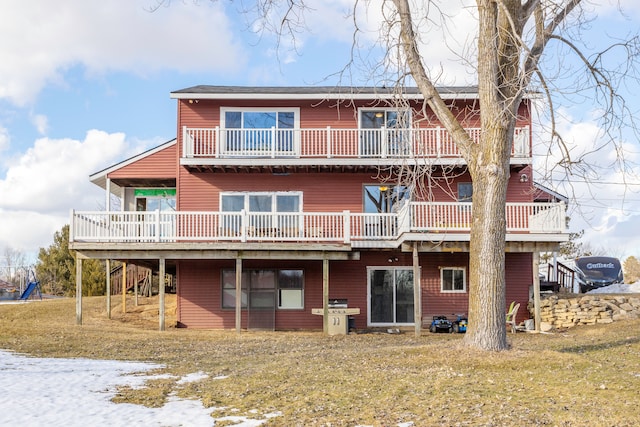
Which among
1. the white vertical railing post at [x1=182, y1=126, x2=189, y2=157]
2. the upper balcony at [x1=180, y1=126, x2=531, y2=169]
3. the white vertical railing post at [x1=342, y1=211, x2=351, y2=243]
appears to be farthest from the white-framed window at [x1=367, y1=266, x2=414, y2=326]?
the white vertical railing post at [x1=182, y1=126, x2=189, y2=157]

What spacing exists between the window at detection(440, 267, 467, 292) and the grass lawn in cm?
520

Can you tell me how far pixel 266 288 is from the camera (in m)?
20.7

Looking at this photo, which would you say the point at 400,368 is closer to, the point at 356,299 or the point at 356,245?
the point at 356,245

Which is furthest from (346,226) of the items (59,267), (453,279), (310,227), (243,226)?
(59,267)

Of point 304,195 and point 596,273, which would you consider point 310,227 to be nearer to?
point 304,195

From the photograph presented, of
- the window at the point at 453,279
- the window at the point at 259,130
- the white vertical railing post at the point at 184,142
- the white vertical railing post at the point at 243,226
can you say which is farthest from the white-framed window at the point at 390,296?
the white vertical railing post at the point at 184,142

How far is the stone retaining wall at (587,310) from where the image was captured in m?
18.6

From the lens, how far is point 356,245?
1892 cm

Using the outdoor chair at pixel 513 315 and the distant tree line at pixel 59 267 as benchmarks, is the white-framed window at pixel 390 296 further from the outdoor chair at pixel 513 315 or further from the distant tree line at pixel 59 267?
the distant tree line at pixel 59 267

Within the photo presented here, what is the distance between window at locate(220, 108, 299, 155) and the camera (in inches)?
784

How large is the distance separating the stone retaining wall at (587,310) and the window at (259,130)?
29.3 ft

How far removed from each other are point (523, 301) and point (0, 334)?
14.6 metres

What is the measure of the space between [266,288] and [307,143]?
15.3ft

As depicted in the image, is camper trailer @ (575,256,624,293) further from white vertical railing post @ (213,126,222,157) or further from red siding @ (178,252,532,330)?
white vertical railing post @ (213,126,222,157)
